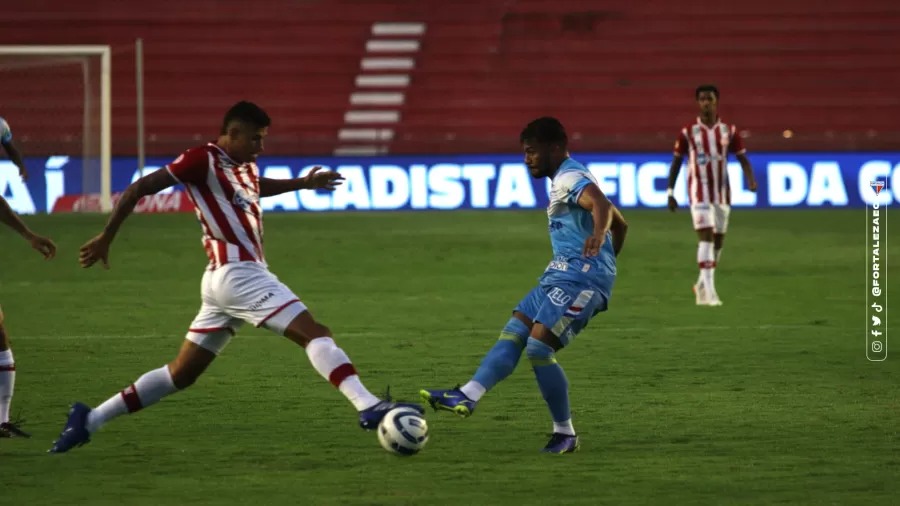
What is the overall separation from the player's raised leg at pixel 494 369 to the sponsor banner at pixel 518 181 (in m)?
18.4

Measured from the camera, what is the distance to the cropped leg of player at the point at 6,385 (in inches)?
293

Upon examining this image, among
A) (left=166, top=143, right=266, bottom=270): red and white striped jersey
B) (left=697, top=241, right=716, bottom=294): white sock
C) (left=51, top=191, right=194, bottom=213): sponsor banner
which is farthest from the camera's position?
(left=51, top=191, right=194, bottom=213): sponsor banner

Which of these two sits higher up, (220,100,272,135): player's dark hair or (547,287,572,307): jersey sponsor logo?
(220,100,272,135): player's dark hair

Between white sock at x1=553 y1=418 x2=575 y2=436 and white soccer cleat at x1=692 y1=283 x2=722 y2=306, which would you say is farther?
white soccer cleat at x1=692 y1=283 x2=722 y2=306

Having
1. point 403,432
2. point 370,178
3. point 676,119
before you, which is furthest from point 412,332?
point 676,119

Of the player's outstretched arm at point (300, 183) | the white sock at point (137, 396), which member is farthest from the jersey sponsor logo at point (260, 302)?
the player's outstretched arm at point (300, 183)

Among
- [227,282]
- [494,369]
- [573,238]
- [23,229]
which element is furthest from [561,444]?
[23,229]

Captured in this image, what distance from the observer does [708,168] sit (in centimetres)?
1446

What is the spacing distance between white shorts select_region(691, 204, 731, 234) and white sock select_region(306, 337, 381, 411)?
8004mm

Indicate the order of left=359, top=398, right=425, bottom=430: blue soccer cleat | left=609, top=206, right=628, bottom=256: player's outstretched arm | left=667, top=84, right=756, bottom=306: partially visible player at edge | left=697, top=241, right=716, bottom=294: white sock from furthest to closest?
left=667, top=84, right=756, bottom=306: partially visible player at edge, left=697, top=241, right=716, bottom=294: white sock, left=609, top=206, right=628, bottom=256: player's outstretched arm, left=359, top=398, right=425, bottom=430: blue soccer cleat

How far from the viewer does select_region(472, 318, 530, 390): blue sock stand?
7.03 meters

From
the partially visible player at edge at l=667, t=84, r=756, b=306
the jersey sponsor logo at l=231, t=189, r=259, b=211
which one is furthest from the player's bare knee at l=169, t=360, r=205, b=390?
the partially visible player at edge at l=667, t=84, r=756, b=306

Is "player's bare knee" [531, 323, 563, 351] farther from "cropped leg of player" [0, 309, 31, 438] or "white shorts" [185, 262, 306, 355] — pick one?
"cropped leg of player" [0, 309, 31, 438]
